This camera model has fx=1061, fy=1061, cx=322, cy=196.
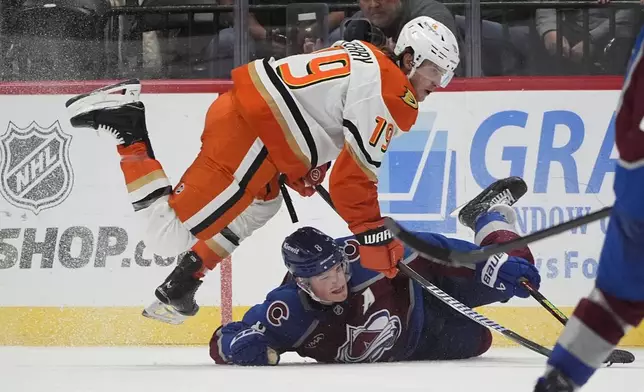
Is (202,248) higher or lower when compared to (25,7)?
lower

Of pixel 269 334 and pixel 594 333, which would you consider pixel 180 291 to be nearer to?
pixel 269 334

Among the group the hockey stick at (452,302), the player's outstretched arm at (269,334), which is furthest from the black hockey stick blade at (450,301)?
the player's outstretched arm at (269,334)

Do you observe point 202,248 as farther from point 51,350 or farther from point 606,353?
point 606,353

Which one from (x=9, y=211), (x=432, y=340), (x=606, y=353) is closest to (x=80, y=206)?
(x=9, y=211)

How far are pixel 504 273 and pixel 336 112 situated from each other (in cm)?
76

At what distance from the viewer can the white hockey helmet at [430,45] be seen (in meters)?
3.44

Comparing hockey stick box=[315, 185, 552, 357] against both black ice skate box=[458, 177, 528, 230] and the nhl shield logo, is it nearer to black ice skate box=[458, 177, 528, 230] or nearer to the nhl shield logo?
black ice skate box=[458, 177, 528, 230]

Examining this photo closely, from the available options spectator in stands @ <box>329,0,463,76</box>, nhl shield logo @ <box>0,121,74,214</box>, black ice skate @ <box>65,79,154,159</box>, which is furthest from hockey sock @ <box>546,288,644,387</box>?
nhl shield logo @ <box>0,121,74,214</box>

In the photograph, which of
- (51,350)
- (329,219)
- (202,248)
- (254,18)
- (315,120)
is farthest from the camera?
(254,18)

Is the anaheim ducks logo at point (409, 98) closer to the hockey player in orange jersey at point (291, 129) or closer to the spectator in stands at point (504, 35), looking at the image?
the hockey player in orange jersey at point (291, 129)

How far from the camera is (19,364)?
344 cm

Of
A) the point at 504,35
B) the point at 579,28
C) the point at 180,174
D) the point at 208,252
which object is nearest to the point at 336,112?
the point at 208,252

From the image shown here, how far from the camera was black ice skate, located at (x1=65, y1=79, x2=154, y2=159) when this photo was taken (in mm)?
3383

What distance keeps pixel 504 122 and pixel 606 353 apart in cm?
292
